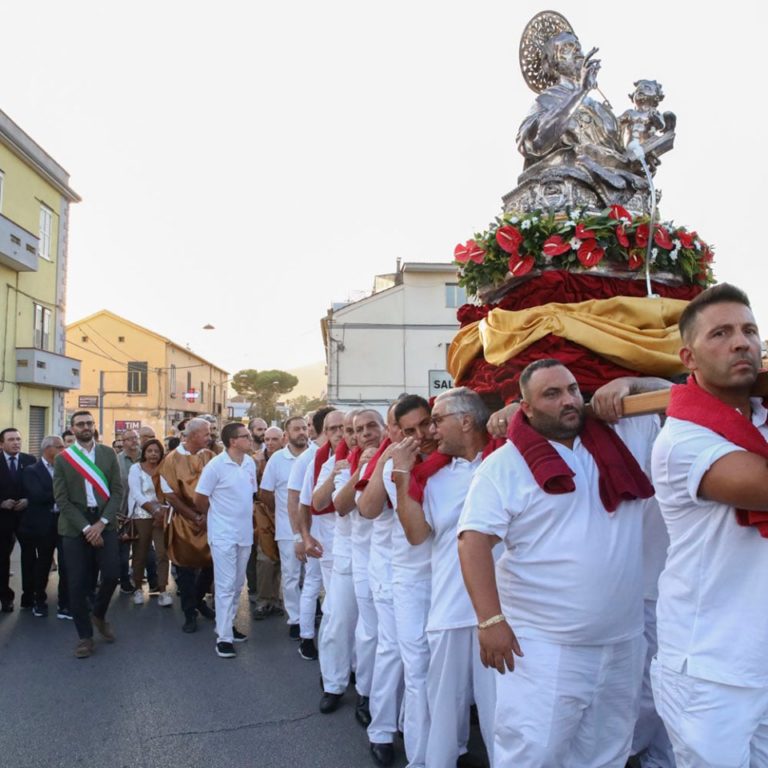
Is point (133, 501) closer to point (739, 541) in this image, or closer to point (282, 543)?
point (282, 543)

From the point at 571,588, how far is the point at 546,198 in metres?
2.74

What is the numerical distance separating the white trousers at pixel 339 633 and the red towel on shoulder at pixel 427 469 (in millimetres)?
1481

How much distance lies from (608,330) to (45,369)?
23.0 meters

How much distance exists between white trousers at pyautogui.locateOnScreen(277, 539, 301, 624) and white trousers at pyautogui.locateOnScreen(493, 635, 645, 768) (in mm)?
4313

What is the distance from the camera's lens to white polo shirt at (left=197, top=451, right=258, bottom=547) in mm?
6281

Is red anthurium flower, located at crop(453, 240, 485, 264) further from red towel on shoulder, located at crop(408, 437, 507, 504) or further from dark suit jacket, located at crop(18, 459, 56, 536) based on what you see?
dark suit jacket, located at crop(18, 459, 56, 536)

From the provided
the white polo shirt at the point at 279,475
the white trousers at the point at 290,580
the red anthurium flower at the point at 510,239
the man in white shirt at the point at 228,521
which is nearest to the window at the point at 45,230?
the white polo shirt at the point at 279,475

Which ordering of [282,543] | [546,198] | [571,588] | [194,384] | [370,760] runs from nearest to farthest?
[571,588]
[370,760]
[546,198]
[282,543]
[194,384]

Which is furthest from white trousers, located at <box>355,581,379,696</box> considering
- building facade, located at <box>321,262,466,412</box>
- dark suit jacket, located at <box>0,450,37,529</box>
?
building facade, located at <box>321,262,466,412</box>

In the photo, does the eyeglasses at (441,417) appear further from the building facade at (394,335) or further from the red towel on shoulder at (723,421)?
the building facade at (394,335)

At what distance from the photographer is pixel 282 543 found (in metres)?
6.90

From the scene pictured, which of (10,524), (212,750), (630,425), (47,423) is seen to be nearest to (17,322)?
(47,423)

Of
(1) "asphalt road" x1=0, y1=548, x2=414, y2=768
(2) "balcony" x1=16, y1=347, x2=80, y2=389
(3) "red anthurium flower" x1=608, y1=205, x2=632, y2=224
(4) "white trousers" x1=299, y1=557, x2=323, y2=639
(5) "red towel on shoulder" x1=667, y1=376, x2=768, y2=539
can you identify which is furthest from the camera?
(2) "balcony" x1=16, y1=347, x2=80, y2=389

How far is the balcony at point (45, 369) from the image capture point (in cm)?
2211
